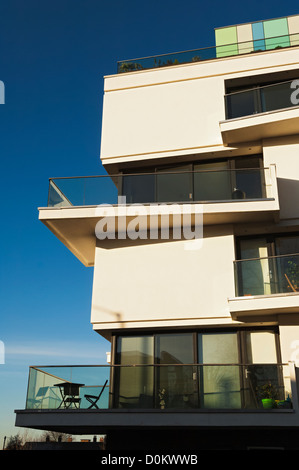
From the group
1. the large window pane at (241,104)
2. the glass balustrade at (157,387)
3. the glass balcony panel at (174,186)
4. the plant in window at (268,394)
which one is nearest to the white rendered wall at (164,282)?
the glass balcony panel at (174,186)

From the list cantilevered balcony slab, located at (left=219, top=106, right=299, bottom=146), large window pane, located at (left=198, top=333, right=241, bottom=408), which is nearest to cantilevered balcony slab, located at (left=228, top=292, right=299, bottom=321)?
large window pane, located at (left=198, top=333, right=241, bottom=408)

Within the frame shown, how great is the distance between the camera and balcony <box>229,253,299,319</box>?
37.9 feet

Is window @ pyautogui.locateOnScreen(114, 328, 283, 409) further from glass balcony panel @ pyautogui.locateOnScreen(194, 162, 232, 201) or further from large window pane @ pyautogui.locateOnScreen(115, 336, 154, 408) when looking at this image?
glass balcony panel @ pyautogui.locateOnScreen(194, 162, 232, 201)

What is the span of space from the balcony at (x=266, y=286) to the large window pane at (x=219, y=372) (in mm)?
839

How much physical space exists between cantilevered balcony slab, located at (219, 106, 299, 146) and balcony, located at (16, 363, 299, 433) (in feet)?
21.9

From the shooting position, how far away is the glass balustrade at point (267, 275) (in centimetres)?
1190

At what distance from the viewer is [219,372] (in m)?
11.4

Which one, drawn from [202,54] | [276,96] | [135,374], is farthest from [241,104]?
[135,374]

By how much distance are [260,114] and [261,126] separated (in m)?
0.35

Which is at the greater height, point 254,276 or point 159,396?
point 254,276

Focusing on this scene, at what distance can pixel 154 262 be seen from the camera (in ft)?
43.7

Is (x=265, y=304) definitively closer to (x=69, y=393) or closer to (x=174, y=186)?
(x=174, y=186)
